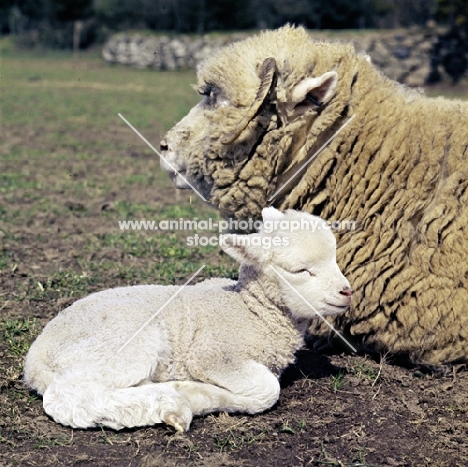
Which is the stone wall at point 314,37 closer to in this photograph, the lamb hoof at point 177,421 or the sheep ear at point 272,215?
the sheep ear at point 272,215

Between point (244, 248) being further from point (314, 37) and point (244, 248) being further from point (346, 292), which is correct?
point (314, 37)

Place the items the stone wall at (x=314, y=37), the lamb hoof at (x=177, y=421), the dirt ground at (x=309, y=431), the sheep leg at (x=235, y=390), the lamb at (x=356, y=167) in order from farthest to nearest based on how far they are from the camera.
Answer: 1. the stone wall at (x=314, y=37)
2. the lamb at (x=356, y=167)
3. the sheep leg at (x=235, y=390)
4. the lamb hoof at (x=177, y=421)
5. the dirt ground at (x=309, y=431)

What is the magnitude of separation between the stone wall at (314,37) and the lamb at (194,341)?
72.0 ft

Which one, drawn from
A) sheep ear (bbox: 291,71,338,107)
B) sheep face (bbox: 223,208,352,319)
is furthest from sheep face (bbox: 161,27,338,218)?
sheep face (bbox: 223,208,352,319)

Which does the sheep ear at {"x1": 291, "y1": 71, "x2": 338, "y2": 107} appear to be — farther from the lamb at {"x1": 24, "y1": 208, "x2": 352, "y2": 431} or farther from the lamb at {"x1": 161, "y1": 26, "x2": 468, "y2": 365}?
the lamb at {"x1": 24, "y1": 208, "x2": 352, "y2": 431}

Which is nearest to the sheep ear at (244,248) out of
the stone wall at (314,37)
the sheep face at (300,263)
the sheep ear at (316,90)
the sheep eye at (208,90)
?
the sheep face at (300,263)

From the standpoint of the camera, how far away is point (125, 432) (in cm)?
364

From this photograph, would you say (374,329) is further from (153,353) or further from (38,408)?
(38,408)

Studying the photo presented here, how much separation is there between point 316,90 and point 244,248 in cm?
122

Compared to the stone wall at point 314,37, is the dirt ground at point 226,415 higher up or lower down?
higher up

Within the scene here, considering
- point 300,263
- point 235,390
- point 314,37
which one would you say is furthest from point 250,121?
point 314,37

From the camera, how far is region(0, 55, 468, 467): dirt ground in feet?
11.4

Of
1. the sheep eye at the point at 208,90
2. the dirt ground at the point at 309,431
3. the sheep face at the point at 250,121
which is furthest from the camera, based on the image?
the sheep eye at the point at 208,90

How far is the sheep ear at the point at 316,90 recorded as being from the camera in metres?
4.50
